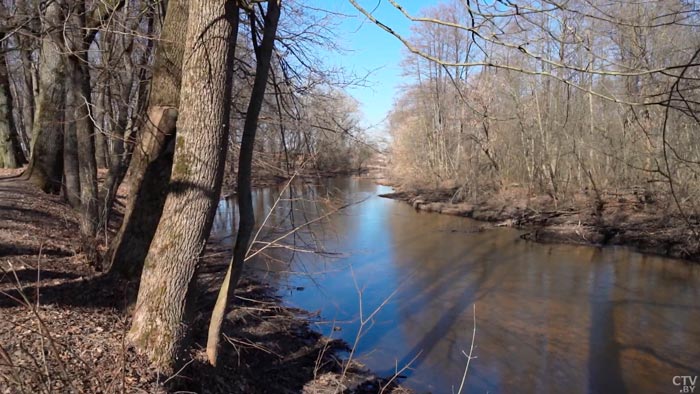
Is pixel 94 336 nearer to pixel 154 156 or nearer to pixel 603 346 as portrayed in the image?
pixel 154 156

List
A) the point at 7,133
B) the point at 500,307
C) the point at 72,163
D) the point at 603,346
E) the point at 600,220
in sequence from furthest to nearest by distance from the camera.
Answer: the point at 600,220 → the point at 7,133 → the point at 500,307 → the point at 603,346 → the point at 72,163

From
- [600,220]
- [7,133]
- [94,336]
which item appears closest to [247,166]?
[94,336]

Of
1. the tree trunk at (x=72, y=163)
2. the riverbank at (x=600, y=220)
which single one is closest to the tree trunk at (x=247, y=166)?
the tree trunk at (x=72, y=163)

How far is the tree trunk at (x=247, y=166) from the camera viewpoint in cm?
421

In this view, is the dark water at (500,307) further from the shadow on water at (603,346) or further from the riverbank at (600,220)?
the riverbank at (600,220)

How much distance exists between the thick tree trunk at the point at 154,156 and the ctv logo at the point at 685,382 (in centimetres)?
777

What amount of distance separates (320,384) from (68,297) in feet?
9.83

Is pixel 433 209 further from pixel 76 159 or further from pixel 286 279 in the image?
pixel 76 159

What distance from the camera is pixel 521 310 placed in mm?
10422

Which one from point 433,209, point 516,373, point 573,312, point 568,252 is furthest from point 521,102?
point 516,373

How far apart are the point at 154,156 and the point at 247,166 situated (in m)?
1.06

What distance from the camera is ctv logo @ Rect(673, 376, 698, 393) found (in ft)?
24.0

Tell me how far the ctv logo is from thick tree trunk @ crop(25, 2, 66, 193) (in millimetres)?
11874

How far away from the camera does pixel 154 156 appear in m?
4.72
